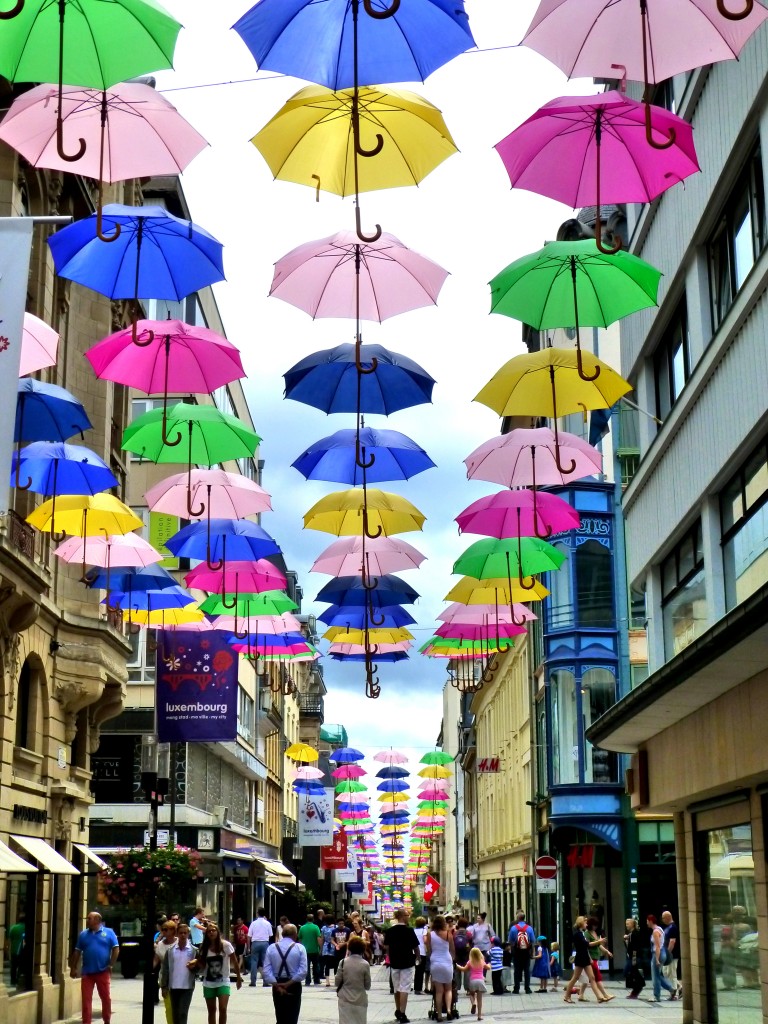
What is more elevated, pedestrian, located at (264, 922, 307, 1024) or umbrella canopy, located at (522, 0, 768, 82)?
umbrella canopy, located at (522, 0, 768, 82)

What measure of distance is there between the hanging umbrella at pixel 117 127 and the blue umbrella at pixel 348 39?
1490 millimetres

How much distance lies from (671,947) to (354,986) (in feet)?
47.0

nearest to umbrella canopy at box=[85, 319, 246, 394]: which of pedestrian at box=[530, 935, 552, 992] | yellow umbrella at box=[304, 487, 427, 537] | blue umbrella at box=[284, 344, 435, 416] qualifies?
blue umbrella at box=[284, 344, 435, 416]

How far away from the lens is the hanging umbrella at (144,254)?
14.8 m

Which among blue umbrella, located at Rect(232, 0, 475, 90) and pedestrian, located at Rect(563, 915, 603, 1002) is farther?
pedestrian, located at Rect(563, 915, 603, 1002)

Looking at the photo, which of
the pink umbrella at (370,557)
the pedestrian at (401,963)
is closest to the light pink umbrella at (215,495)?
the pink umbrella at (370,557)

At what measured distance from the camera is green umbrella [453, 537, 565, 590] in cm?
2264

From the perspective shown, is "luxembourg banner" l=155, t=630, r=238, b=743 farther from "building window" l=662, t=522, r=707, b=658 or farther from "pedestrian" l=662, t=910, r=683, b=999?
"pedestrian" l=662, t=910, r=683, b=999

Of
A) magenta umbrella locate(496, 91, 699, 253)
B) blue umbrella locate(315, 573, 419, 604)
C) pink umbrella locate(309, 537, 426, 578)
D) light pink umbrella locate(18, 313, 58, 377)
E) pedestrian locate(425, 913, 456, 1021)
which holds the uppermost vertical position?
magenta umbrella locate(496, 91, 699, 253)

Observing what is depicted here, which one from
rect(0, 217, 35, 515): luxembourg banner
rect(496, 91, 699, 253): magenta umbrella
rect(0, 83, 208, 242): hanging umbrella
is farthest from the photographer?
rect(0, 83, 208, 242): hanging umbrella

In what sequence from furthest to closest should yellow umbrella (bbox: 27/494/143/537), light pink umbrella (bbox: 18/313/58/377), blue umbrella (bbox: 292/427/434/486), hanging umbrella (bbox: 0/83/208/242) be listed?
blue umbrella (bbox: 292/427/434/486) < yellow umbrella (bbox: 27/494/143/537) < light pink umbrella (bbox: 18/313/58/377) < hanging umbrella (bbox: 0/83/208/242)

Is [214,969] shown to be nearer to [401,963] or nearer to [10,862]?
[10,862]

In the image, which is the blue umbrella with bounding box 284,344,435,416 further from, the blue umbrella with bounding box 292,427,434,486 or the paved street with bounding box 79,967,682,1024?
the paved street with bounding box 79,967,682,1024

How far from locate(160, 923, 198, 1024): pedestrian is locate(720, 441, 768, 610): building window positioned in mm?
9042
